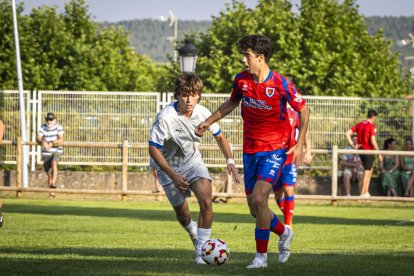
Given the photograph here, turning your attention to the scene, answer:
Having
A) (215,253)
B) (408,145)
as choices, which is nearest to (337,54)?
(408,145)

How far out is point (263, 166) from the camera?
38.1 feet

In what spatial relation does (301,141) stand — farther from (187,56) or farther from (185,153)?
(187,56)

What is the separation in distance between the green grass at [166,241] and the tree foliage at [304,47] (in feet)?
45.3

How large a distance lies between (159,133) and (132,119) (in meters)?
19.4

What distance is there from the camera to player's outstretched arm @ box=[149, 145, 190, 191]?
38.4 feet

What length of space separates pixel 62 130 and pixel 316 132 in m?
7.37

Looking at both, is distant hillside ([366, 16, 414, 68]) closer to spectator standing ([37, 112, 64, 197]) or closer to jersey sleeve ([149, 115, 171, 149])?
spectator standing ([37, 112, 64, 197])

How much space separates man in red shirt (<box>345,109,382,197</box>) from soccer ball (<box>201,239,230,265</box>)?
17.0 m

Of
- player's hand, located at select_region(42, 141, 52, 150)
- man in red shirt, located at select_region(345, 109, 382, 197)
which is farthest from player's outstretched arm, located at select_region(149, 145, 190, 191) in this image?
player's hand, located at select_region(42, 141, 52, 150)

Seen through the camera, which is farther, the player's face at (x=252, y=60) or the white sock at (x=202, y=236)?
the white sock at (x=202, y=236)

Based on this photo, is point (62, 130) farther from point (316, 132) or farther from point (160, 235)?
point (160, 235)

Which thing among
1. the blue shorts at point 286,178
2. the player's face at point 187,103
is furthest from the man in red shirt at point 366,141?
the player's face at point 187,103

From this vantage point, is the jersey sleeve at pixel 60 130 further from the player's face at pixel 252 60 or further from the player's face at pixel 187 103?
the player's face at pixel 252 60

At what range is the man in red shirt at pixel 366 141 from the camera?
2836 cm
